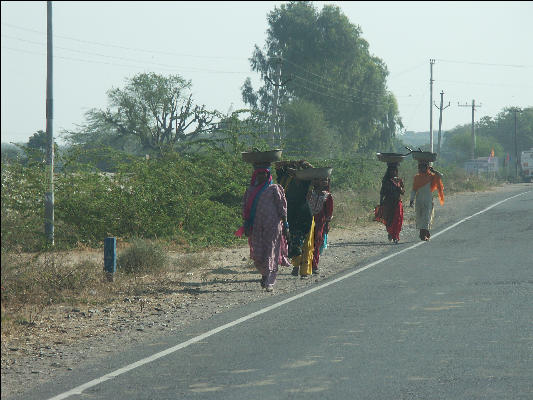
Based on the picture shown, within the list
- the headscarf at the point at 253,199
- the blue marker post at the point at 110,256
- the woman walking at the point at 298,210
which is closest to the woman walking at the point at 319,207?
the woman walking at the point at 298,210

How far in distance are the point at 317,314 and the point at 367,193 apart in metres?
27.1

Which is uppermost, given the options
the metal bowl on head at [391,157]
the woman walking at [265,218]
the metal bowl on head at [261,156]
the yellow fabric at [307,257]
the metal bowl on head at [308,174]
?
the metal bowl on head at [391,157]

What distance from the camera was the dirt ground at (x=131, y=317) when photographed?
26.3 feet

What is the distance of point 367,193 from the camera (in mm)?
36906

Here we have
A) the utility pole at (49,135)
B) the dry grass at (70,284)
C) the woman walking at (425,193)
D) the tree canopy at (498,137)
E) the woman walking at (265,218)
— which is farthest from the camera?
the tree canopy at (498,137)

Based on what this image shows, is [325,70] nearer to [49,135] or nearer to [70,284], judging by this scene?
[49,135]

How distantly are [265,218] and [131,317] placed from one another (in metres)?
2.55

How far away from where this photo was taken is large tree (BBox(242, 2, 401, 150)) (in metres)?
71.2

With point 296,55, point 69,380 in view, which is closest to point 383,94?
point 296,55

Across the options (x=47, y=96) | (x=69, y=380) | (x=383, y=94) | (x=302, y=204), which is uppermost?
(x=383, y=94)

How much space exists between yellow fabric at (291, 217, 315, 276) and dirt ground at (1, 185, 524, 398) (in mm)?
208

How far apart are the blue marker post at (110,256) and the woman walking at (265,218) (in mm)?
2245

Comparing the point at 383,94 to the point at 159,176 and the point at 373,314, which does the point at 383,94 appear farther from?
the point at 373,314

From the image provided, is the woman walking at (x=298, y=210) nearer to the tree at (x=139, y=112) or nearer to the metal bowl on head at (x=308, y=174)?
the metal bowl on head at (x=308, y=174)
